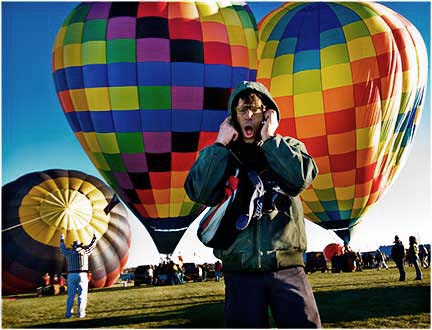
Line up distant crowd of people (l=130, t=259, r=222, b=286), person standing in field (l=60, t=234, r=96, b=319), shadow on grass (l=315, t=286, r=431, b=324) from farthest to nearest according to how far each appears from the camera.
Result: distant crowd of people (l=130, t=259, r=222, b=286), person standing in field (l=60, t=234, r=96, b=319), shadow on grass (l=315, t=286, r=431, b=324)

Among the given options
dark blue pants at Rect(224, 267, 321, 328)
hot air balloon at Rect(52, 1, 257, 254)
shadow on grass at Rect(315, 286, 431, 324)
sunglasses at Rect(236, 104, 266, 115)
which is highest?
hot air balloon at Rect(52, 1, 257, 254)

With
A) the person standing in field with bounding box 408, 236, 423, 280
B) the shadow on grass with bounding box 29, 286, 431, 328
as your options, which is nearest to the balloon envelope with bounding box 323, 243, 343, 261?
the person standing in field with bounding box 408, 236, 423, 280

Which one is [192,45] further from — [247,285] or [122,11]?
[247,285]

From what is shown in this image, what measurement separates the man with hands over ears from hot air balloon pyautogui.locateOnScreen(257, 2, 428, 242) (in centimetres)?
783

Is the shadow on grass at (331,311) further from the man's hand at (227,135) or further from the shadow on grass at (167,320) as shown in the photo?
the man's hand at (227,135)

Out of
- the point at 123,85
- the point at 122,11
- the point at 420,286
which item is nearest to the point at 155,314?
the point at 420,286

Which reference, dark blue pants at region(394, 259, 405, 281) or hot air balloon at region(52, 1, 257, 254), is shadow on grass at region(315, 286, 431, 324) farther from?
hot air balloon at region(52, 1, 257, 254)

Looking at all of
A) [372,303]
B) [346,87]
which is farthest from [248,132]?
[346,87]

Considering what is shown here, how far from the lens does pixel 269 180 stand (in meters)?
1.85

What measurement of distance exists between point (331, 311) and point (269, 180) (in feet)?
11.9

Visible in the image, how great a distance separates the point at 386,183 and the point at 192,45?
4932mm

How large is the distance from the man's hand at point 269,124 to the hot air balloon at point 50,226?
958cm

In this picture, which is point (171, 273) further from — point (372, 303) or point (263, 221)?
point (263, 221)

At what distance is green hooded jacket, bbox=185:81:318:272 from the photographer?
5.78 feet
